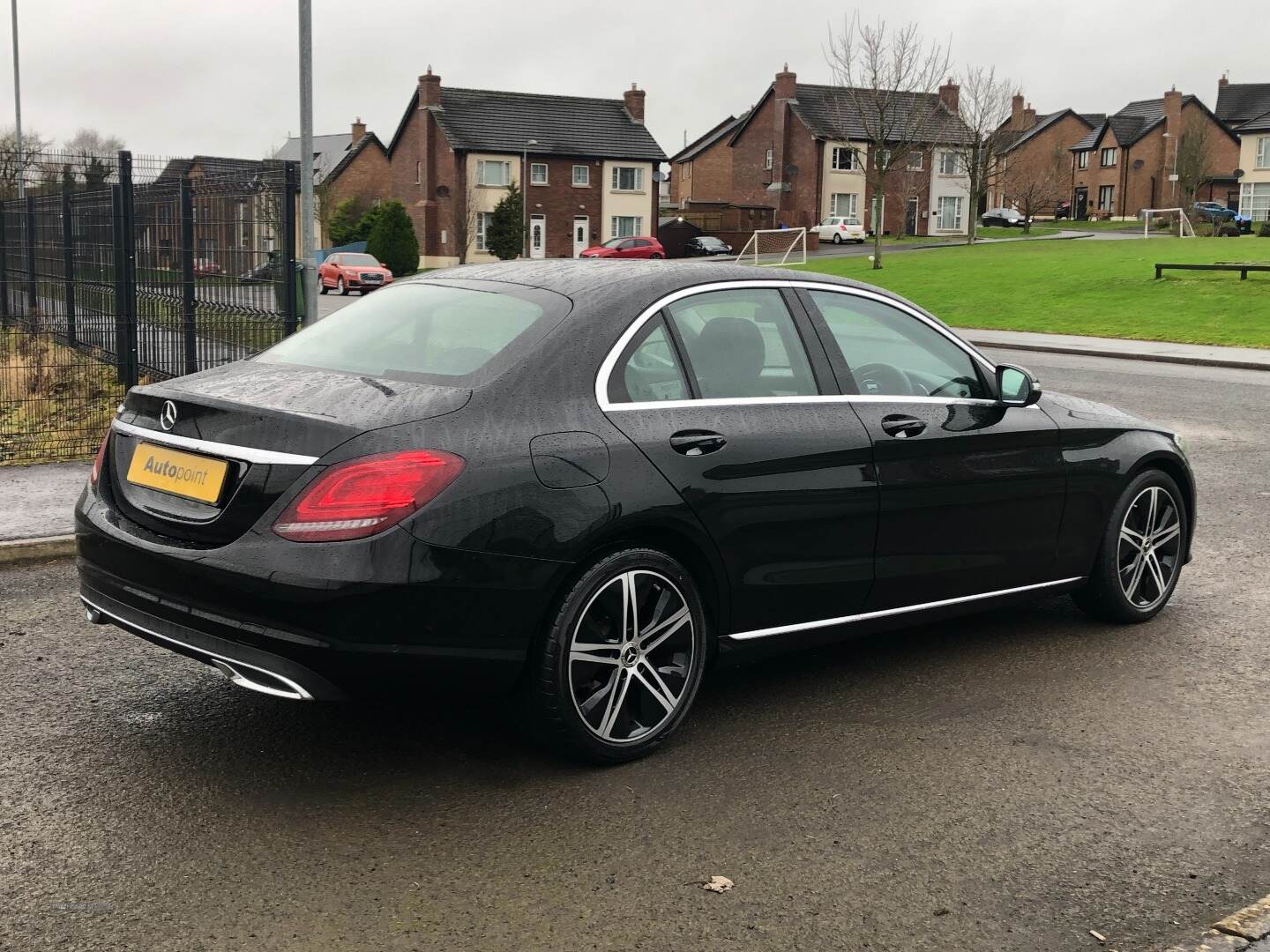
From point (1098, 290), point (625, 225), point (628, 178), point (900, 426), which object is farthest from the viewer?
point (625, 225)

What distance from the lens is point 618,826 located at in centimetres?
398

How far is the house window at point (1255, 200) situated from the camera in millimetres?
92125

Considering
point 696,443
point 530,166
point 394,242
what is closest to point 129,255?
point 696,443

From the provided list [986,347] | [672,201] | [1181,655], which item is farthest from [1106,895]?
[672,201]

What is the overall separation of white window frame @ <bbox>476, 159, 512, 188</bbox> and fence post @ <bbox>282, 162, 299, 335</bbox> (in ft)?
208

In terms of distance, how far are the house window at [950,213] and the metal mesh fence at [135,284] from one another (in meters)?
74.6

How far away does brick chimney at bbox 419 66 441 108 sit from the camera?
74.6m

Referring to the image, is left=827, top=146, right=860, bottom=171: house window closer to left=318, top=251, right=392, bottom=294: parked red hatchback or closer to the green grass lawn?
the green grass lawn

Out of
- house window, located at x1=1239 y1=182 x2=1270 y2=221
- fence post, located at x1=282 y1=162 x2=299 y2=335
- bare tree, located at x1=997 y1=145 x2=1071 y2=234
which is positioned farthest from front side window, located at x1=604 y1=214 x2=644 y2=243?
fence post, located at x1=282 y1=162 x2=299 y2=335

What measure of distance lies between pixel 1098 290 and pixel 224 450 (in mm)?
34257

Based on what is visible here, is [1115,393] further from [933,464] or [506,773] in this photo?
[506,773]

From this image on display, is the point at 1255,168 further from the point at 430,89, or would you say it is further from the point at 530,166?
the point at 430,89

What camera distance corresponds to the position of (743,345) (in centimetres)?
492

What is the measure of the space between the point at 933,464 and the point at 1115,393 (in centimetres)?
1273
